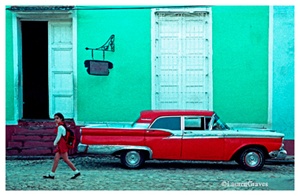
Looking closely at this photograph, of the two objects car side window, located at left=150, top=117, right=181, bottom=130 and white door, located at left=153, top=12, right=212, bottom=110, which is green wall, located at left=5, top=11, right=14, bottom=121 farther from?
car side window, located at left=150, top=117, right=181, bottom=130

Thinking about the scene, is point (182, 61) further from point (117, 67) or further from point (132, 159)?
point (132, 159)

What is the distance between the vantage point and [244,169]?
916 centimetres

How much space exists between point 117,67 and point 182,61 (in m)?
1.52

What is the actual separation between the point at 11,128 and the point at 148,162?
3.36 metres

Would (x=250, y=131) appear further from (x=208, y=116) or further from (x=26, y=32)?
(x=26, y=32)

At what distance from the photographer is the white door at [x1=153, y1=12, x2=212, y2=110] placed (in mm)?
10734

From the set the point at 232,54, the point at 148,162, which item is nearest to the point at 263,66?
the point at 232,54

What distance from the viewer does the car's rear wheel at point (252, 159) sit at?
9.10m

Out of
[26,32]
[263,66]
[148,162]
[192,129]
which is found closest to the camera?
[192,129]

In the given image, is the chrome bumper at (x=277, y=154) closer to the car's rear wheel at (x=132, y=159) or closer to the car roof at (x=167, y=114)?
the car roof at (x=167, y=114)

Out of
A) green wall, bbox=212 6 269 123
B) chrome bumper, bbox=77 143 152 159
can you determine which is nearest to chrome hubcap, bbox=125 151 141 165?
chrome bumper, bbox=77 143 152 159

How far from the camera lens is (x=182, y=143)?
9.05 m

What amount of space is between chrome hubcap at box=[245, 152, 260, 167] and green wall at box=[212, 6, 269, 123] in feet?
5.62

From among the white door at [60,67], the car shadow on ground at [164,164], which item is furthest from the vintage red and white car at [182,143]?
the white door at [60,67]
